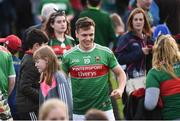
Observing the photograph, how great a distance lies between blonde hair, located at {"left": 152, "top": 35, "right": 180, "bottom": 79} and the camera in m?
12.3

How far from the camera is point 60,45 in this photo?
1431 cm

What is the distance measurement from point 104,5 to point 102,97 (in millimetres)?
12017

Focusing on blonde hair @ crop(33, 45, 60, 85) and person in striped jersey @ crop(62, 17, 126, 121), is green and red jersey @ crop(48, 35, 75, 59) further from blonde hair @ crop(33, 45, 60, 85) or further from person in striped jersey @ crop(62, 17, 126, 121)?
blonde hair @ crop(33, 45, 60, 85)

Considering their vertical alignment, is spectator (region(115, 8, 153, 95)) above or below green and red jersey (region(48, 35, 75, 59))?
below

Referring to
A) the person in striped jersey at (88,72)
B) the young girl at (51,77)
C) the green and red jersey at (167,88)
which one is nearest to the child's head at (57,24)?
the person in striped jersey at (88,72)

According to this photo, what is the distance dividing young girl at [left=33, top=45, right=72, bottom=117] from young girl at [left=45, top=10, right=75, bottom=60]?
199 cm

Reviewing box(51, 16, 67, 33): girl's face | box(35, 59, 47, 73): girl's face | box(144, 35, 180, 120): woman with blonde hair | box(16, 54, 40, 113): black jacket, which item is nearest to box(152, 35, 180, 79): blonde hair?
A: box(144, 35, 180, 120): woman with blonde hair

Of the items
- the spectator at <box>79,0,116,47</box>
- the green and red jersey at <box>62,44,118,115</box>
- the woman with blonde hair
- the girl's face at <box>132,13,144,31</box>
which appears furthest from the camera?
the spectator at <box>79,0,116,47</box>

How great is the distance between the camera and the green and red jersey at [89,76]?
42.0 feet

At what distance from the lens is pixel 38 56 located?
1218 cm

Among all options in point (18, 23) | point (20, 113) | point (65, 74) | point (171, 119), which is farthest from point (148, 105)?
point (18, 23)

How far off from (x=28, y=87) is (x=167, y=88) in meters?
2.13

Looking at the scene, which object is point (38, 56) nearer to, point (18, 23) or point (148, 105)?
point (148, 105)

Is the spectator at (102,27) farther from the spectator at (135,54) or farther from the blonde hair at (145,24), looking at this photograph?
the spectator at (135,54)
